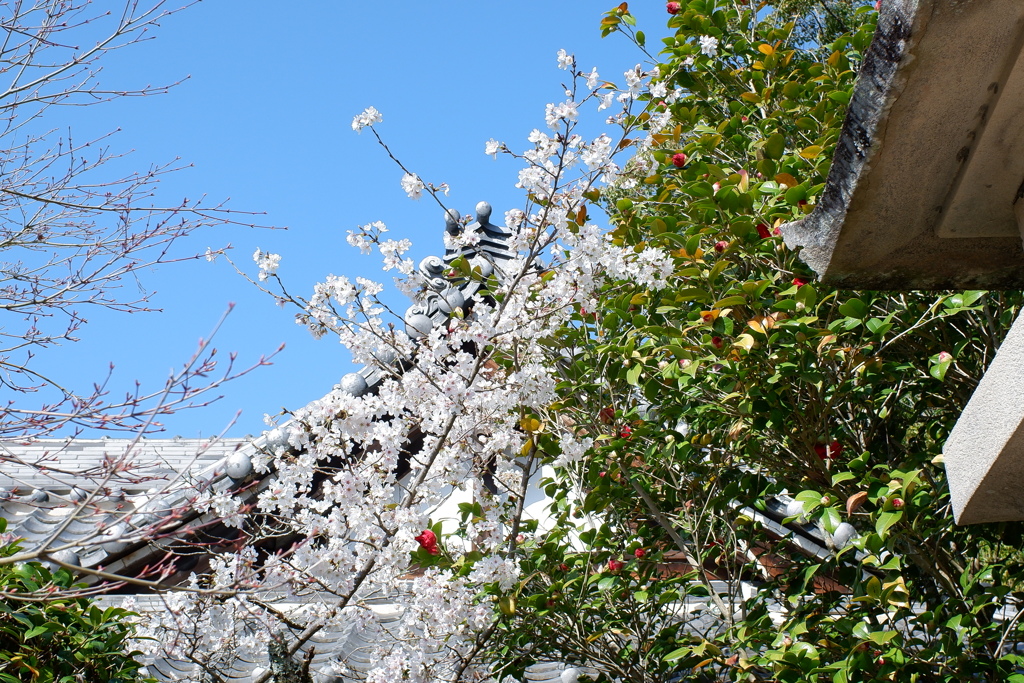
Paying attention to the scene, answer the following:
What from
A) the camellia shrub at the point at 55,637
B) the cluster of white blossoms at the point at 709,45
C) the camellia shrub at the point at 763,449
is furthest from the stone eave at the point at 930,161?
the camellia shrub at the point at 55,637

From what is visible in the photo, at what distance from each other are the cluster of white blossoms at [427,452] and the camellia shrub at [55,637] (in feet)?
0.58

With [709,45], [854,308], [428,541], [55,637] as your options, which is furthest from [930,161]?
[55,637]

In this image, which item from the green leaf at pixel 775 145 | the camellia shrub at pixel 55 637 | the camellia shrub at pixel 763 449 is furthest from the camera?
the green leaf at pixel 775 145

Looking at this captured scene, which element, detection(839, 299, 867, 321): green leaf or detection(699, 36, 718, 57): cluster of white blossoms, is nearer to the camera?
detection(839, 299, 867, 321): green leaf

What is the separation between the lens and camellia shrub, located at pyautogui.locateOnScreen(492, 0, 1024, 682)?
101 inches

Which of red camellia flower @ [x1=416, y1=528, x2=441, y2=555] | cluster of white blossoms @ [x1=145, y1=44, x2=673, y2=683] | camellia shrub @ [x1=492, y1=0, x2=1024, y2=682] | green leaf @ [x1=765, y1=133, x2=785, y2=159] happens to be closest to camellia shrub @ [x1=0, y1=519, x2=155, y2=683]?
cluster of white blossoms @ [x1=145, y1=44, x2=673, y2=683]

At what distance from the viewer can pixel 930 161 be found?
129cm

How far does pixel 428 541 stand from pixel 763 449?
4.47 feet

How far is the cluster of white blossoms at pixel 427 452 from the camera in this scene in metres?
2.84

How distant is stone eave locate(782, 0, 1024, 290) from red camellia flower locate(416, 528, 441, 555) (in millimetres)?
1916

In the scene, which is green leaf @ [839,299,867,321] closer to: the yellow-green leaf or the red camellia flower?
the yellow-green leaf

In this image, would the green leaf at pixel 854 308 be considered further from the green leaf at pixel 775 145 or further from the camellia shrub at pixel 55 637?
the camellia shrub at pixel 55 637

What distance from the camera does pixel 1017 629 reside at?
8.34ft

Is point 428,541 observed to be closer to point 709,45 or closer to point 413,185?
point 413,185
